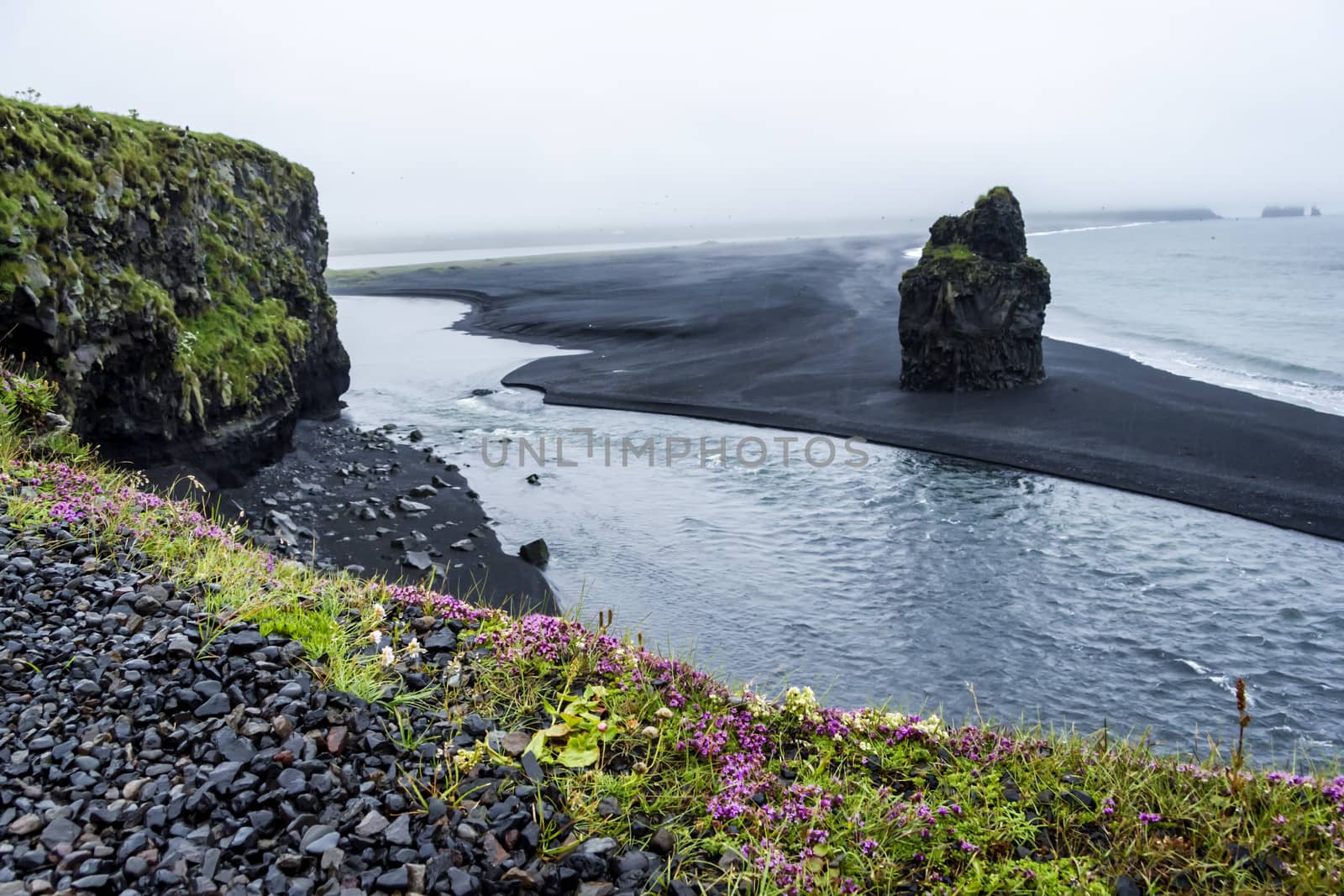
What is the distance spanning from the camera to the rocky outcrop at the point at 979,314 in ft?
94.6

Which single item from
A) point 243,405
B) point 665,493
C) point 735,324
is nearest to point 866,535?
point 665,493

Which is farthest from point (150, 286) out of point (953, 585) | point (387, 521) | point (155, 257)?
point (953, 585)

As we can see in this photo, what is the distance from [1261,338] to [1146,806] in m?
47.5

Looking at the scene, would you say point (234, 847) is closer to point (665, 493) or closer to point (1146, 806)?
point (1146, 806)

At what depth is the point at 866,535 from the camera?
57.0 ft

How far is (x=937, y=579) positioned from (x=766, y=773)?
427 inches

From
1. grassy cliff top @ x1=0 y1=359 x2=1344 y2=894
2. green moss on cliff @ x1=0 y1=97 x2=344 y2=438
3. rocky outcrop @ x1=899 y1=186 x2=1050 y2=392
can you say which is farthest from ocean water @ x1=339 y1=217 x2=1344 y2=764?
rocky outcrop @ x1=899 y1=186 x2=1050 y2=392

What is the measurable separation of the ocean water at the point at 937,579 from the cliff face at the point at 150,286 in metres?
5.84

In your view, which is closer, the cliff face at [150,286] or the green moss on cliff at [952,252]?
the cliff face at [150,286]

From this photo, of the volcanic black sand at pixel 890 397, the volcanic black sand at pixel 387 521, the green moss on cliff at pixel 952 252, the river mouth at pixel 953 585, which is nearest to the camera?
the river mouth at pixel 953 585

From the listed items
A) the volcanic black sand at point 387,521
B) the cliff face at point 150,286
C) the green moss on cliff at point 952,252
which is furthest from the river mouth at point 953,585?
the green moss on cliff at point 952,252

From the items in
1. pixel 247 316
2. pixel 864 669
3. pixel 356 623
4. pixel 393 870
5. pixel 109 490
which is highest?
pixel 247 316

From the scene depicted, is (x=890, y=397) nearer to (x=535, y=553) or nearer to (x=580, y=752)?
(x=535, y=553)

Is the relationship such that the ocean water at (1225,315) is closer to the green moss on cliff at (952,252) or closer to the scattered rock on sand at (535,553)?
the green moss on cliff at (952,252)
